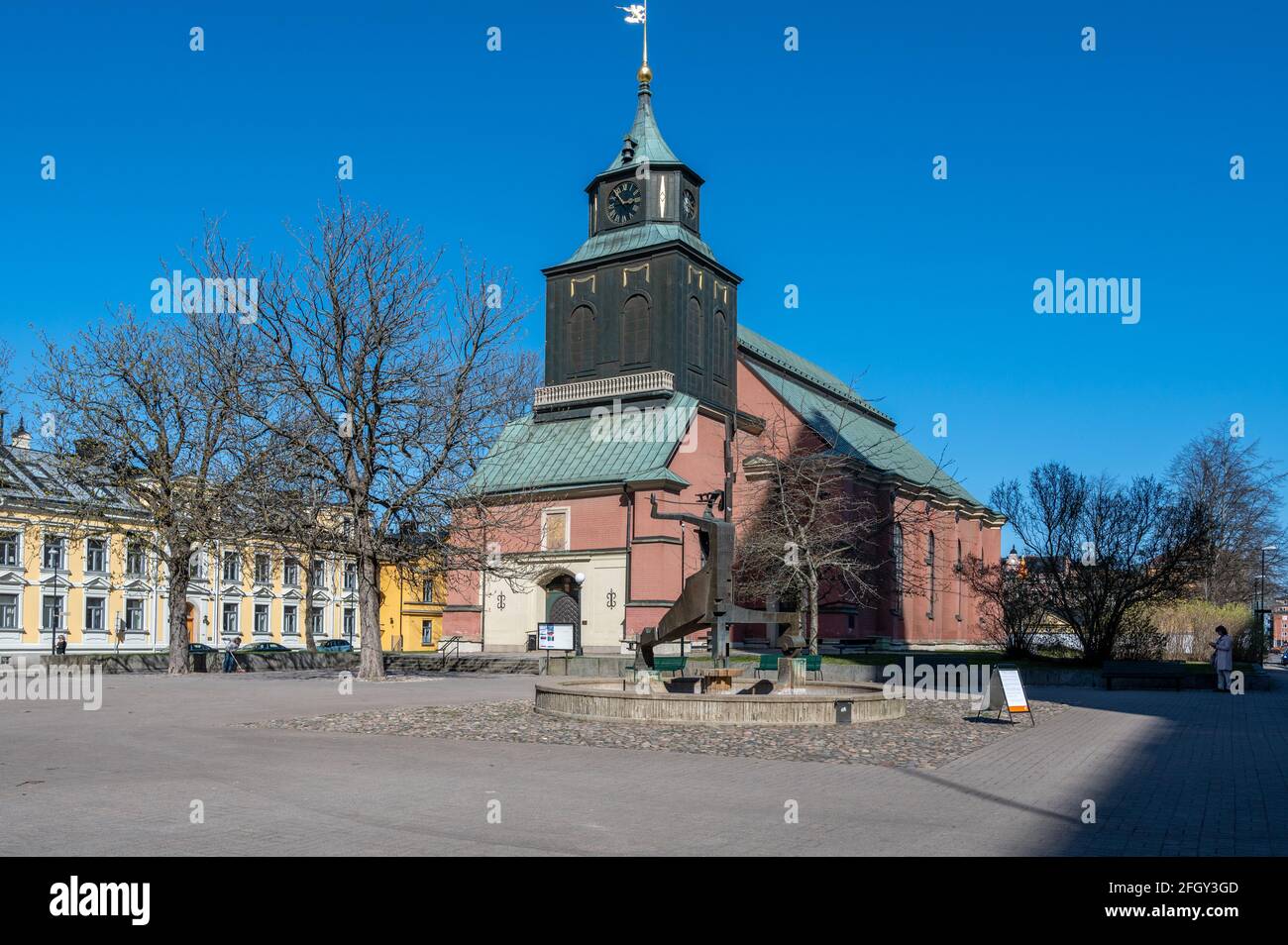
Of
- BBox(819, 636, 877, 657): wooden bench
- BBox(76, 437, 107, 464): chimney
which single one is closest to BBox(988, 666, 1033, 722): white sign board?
BBox(76, 437, 107, 464): chimney

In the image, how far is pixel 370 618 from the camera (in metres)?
30.0

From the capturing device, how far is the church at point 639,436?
150 feet

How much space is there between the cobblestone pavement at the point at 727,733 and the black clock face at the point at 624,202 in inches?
1433

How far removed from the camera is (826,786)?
416 inches

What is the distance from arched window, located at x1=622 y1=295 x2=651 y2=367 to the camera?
49.6 m

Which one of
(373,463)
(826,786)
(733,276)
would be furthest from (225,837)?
(733,276)

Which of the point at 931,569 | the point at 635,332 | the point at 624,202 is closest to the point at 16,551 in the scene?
the point at 635,332

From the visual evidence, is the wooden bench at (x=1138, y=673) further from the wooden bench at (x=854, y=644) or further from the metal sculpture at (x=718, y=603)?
the wooden bench at (x=854, y=644)

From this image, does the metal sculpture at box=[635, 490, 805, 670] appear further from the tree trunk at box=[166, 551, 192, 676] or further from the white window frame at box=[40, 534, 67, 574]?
the white window frame at box=[40, 534, 67, 574]

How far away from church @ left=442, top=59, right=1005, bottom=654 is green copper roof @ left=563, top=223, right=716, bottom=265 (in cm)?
11

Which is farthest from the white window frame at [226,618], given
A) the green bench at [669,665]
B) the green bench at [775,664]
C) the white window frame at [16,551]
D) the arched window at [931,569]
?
the green bench at [669,665]

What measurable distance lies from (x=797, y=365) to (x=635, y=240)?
66.0 feet

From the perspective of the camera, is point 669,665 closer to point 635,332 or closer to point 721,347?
point 635,332
